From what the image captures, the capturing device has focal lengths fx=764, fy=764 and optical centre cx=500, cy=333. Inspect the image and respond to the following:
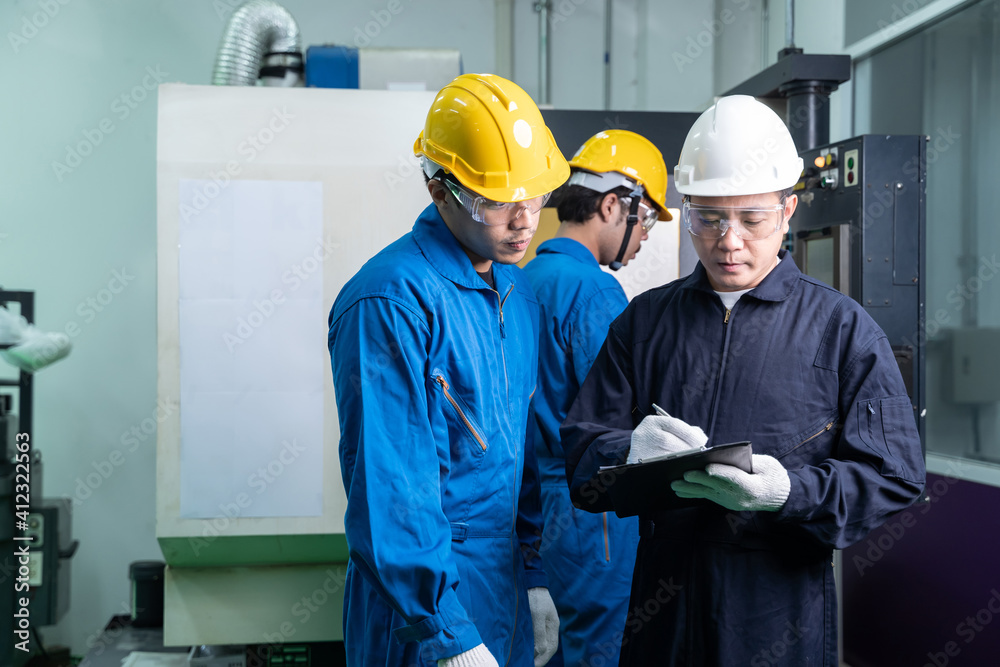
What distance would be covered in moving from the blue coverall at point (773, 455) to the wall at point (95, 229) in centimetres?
310

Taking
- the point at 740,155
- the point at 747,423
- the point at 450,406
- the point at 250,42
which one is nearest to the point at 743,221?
the point at 740,155

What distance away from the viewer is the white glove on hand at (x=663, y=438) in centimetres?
112

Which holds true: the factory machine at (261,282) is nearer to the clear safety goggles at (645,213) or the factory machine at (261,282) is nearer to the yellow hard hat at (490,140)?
the clear safety goggles at (645,213)

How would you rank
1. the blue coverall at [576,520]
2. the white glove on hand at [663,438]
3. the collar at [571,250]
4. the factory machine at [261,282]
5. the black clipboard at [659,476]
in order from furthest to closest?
1. the factory machine at [261,282]
2. the collar at [571,250]
3. the blue coverall at [576,520]
4. the white glove on hand at [663,438]
5. the black clipboard at [659,476]

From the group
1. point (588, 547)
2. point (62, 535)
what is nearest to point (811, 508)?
point (588, 547)

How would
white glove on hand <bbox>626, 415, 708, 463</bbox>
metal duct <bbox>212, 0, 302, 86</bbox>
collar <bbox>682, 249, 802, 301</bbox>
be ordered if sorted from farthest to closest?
metal duct <bbox>212, 0, 302, 86</bbox> < collar <bbox>682, 249, 802, 301</bbox> < white glove on hand <bbox>626, 415, 708, 463</bbox>

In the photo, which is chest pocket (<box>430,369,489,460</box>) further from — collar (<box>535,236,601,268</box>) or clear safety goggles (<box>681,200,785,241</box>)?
collar (<box>535,236,601,268</box>)

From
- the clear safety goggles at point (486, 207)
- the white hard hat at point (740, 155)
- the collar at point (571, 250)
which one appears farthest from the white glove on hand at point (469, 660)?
the collar at point (571, 250)

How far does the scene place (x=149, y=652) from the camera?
2877 mm

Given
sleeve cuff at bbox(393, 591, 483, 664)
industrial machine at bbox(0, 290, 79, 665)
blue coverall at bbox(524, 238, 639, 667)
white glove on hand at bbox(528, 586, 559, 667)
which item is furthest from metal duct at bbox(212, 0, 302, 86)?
sleeve cuff at bbox(393, 591, 483, 664)

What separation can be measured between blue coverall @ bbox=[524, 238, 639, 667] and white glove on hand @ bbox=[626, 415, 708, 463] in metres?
0.64

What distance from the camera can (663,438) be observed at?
113 centimetres

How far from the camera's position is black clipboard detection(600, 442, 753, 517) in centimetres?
101

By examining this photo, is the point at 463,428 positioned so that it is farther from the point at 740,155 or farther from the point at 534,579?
the point at 740,155
